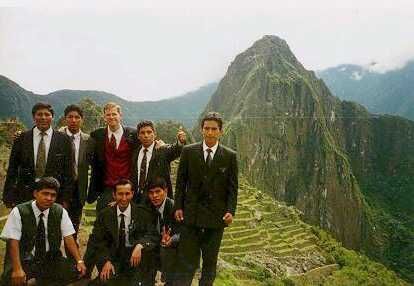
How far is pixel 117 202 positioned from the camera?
5.41 meters

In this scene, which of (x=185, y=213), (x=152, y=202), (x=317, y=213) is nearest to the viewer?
(x=185, y=213)

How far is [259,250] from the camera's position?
2688cm

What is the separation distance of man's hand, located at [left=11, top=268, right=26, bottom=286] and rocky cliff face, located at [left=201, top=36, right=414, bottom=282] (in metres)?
67.7

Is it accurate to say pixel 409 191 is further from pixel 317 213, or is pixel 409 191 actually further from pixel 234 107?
pixel 234 107

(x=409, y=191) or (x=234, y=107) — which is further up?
(x=234, y=107)

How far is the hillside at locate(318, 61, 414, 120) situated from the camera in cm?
16512

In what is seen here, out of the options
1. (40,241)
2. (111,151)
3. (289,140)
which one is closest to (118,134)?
(111,151)

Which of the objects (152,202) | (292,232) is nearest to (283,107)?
(292,232)

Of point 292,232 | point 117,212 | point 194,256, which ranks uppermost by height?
point 117,212

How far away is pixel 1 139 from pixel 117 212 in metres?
10.2

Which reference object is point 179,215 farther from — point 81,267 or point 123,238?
point 81,267

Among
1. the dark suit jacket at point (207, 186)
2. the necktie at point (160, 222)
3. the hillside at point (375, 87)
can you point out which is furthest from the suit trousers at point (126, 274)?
the hillside at point (375, 87)

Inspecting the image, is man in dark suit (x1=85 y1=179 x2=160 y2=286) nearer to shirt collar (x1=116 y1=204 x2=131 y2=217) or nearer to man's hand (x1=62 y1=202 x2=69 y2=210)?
shirt collar (x1=116 y1=204 x2=131 y2=217)

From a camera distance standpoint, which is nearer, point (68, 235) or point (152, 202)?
point (68, 235)
